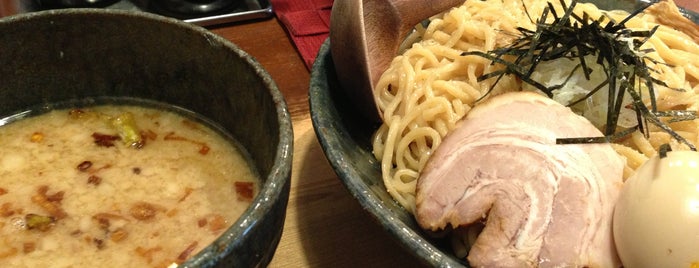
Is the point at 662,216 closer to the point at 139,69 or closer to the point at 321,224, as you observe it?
the point at 321,224

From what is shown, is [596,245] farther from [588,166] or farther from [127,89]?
[127,89]

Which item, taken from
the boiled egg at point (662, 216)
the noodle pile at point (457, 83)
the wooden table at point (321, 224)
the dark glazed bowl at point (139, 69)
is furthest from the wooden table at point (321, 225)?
the boiled egg at point (662, 216)

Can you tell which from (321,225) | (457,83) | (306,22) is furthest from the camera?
(306,22)

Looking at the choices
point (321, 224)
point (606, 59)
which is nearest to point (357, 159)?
point (321, 224)

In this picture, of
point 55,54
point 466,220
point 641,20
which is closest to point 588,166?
point 466,220

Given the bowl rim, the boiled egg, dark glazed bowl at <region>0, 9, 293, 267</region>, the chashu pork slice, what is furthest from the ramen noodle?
the boiled egg

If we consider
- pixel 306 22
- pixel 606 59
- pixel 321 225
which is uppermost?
pixel 606 59

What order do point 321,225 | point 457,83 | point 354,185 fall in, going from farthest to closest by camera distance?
point 457,83, point 321,225, point 354,185

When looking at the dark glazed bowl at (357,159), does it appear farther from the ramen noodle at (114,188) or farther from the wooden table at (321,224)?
the ramen noodle at (114,188)
